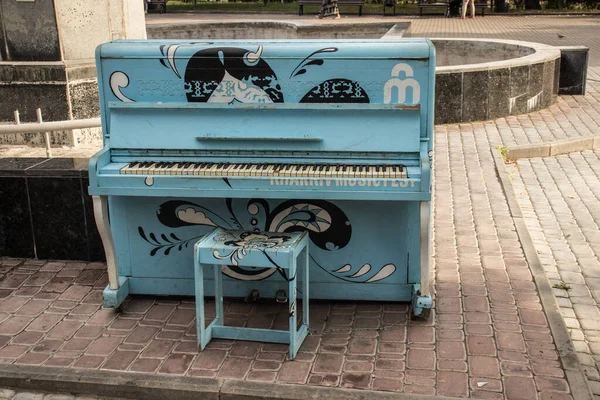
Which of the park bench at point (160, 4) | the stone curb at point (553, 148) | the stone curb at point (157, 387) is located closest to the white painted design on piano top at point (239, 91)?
the stone curb at point (157, 387)

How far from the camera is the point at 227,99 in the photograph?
5125 millimetres

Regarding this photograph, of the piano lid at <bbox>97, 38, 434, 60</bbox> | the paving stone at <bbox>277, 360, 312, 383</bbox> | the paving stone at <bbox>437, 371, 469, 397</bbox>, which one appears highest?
the piano lid at <bbox>97, 38, 434, 60</bbox>

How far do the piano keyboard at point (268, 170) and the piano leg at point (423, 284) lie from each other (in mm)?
306

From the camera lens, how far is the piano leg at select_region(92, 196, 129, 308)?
5.10m

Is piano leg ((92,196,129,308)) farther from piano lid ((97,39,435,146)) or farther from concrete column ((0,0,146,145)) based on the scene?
concrete column ((0,0,146,145))

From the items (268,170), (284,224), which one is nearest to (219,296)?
(284,224)

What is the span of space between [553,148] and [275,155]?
611 centimetres

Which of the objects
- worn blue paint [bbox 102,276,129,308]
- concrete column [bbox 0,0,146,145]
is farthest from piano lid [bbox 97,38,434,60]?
concrete column [bbox 0,0,146,145]

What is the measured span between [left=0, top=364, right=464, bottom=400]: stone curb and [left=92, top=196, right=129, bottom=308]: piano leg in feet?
2.60

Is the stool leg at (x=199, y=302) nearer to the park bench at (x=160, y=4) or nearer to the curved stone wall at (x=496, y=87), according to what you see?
the curved stone wall at (x=496, y=87)

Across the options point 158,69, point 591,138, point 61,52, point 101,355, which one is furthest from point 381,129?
point 591,138

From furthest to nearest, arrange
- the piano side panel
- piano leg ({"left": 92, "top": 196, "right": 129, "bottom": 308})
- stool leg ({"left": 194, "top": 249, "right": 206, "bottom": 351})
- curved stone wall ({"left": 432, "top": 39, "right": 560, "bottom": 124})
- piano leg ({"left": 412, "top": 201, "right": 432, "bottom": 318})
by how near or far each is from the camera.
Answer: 1. curved stone wall ({"left": 432, "top": 39, "right": 560, "bottom": 124})
2. the piano side panel
3. piano leg ({"left": 92, "top": 196, "right": 129, "bottom": 308})
4. piano leg ({"left": 412, "top": 201, "right": 432, "bottom": 318})
5. stool leg ({"left": 194, "top": 249, "right": 206, "bottom": 351})

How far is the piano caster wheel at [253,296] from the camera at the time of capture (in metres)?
5.39

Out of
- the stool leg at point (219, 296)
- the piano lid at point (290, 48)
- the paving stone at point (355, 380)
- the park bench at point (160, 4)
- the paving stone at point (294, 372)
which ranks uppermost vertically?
the piano lid at point (290, 48)
